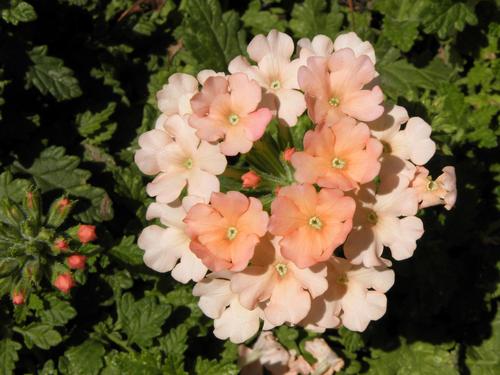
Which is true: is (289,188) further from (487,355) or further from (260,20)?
(487,355)

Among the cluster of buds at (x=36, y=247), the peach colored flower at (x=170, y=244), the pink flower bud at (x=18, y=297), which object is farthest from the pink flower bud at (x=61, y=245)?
the peach colored flower at (x=170, y=244)

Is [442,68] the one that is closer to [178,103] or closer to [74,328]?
[178,103]

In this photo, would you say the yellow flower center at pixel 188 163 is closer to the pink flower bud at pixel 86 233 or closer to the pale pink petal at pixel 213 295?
the pale pink petal at pixel 213 295

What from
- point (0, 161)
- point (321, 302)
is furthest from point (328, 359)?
point (0, 161)

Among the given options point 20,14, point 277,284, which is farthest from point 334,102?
point 20,14

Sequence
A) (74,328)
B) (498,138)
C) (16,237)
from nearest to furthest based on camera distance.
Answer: (16,237), (74,328), (498,138)

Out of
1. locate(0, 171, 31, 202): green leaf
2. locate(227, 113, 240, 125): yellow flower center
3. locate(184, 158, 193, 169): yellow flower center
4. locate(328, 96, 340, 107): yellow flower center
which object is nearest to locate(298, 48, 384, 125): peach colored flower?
locate(328, 96, 340, 107): yellow flower center
